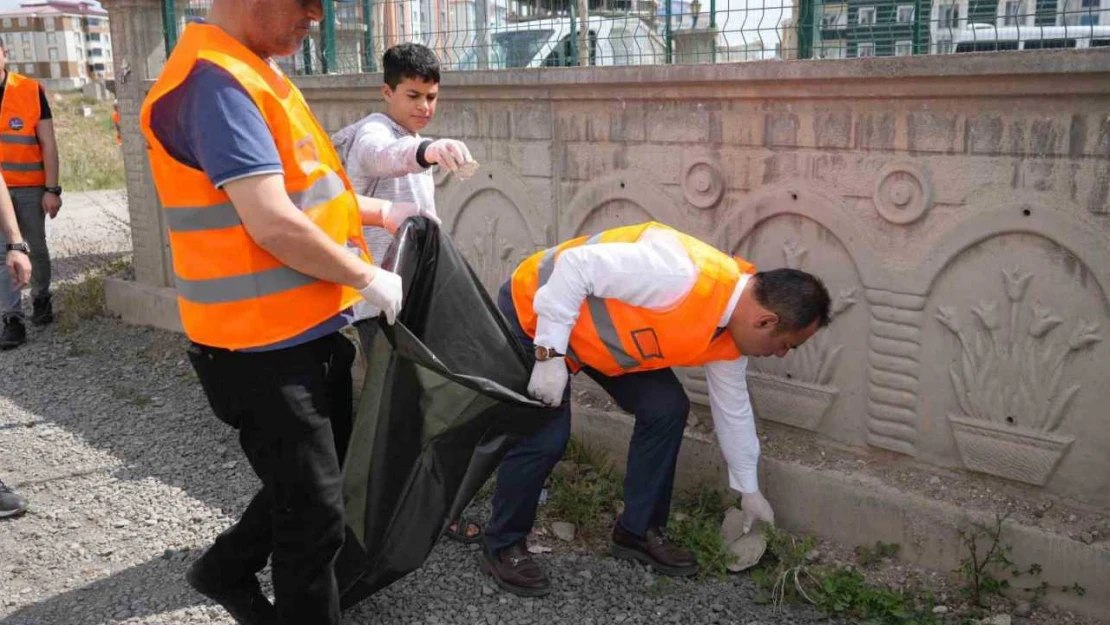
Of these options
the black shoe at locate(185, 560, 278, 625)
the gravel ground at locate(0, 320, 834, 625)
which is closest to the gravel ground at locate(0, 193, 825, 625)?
the gravel ground at locate(0, 320, 834, 625)

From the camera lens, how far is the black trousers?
Result: 7.61 feet

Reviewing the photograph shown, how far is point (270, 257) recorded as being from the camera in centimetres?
225

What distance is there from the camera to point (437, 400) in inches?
101

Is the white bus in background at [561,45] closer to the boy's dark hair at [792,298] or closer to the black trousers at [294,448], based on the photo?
the boy's dark hair at [792,298]

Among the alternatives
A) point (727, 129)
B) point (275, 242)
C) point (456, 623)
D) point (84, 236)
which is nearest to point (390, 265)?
point (275, 242)

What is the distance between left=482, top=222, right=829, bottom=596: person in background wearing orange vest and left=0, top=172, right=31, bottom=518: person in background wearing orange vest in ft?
5.42

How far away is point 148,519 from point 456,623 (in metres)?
1.47

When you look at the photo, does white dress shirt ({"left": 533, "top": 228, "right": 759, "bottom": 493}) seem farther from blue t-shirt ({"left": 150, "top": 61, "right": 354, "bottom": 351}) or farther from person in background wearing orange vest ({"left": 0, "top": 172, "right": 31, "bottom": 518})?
person in background wearing orange vest ({"left": 0, "top": 172, "right": 31, "bottom": 518})

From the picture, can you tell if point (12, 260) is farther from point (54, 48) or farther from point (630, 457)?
point (54, 48)

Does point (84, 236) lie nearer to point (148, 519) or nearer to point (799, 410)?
point (148, 519)

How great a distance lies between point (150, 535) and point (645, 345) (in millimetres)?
2006

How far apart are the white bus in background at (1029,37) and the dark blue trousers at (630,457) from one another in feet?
4.93

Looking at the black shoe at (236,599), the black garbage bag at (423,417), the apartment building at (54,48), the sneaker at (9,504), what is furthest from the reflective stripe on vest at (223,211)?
the apartment building at (54,48)

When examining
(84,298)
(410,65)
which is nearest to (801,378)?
(410,65)
